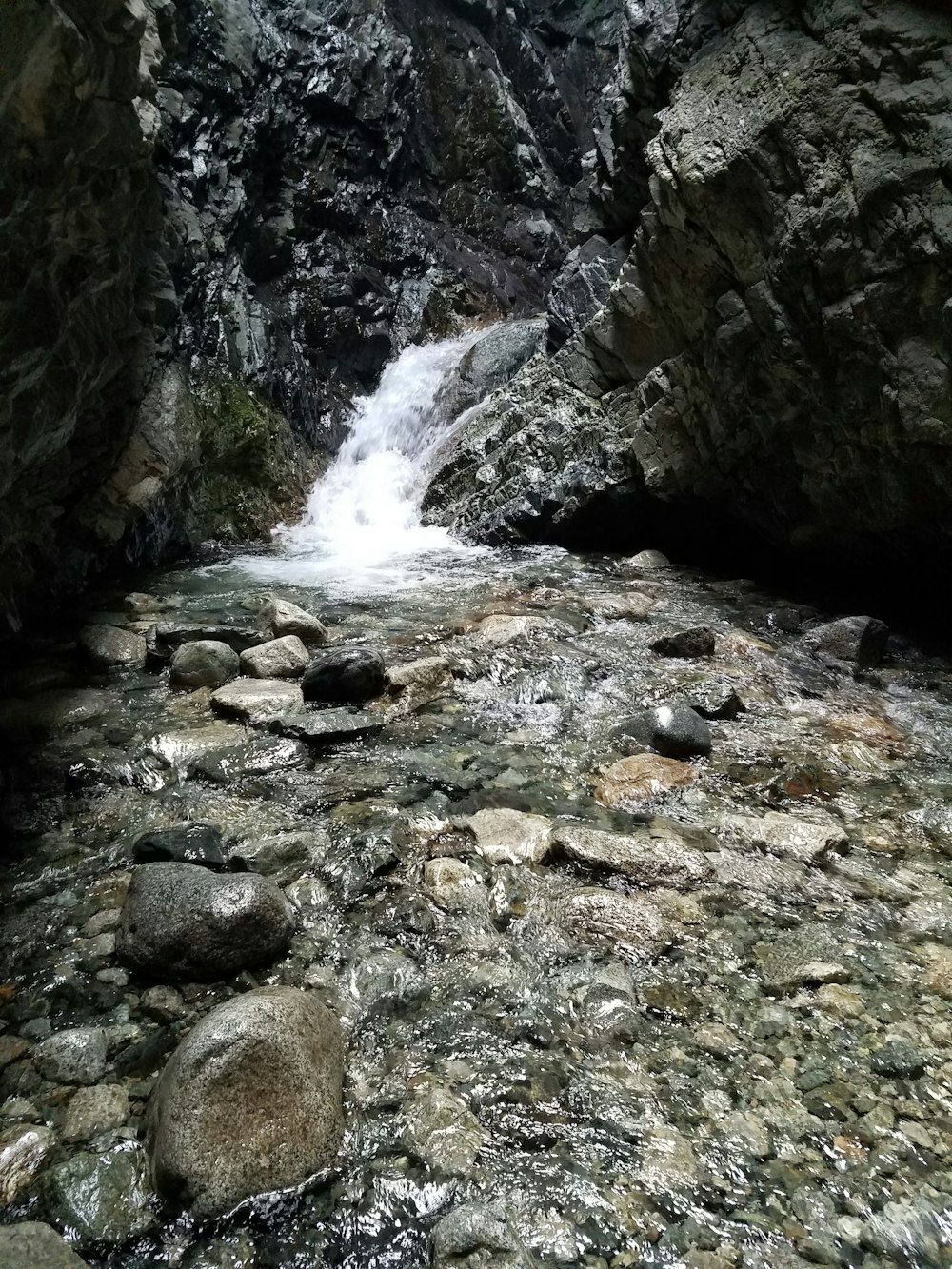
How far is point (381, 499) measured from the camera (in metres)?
14.0

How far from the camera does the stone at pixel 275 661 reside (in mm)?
5809

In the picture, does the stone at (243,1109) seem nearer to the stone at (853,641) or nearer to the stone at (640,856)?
the stone at (640,856)

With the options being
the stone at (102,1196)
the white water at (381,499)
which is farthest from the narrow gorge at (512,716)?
the white water at (381,499)

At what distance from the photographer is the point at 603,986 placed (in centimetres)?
281

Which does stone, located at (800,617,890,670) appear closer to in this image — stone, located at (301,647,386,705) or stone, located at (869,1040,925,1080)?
stone, located at (301,647,386,705)

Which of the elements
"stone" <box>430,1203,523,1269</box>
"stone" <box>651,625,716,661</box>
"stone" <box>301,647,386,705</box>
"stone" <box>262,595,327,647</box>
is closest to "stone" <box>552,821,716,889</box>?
"stone" <box>430,1203,523,1269</box>

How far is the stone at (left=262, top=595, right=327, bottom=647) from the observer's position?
21.7ft

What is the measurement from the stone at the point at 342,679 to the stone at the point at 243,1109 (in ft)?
10.5

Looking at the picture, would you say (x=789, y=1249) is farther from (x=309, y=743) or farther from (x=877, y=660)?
(x=877, y=660)

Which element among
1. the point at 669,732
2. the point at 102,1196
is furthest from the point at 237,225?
the point at 102,1196

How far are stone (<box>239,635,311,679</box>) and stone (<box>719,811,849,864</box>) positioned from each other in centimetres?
344

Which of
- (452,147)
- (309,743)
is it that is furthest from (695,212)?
(452,147)

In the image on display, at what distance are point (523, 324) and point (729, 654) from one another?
41.3 feet

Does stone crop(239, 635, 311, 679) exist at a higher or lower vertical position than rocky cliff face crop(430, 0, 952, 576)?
lower
